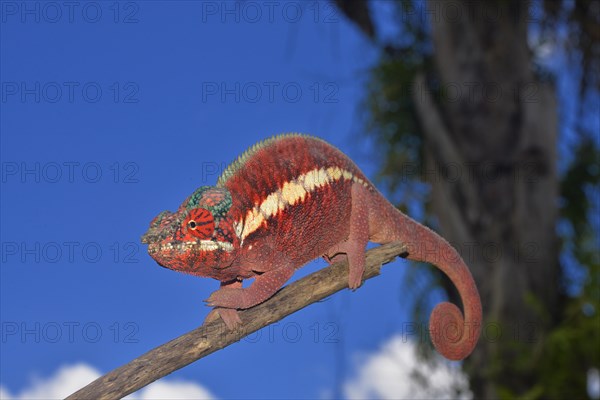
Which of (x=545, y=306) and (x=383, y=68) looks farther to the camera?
(x=383, y=68)

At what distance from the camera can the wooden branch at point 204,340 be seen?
5.28ft

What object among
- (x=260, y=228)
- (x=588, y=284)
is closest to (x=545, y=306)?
(x=588, y=284)

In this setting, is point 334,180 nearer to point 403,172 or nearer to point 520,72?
point 520,72

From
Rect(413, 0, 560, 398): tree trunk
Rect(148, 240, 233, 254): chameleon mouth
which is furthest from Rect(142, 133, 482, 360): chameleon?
Rect(413, 0, 560, 398): tree trunk

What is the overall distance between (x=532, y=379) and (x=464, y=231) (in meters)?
0.97

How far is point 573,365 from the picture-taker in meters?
4.35

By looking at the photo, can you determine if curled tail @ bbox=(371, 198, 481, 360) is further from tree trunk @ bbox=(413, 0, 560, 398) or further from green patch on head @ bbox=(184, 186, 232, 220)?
tree trunk @ bbox=(413, 0, 560, 398)

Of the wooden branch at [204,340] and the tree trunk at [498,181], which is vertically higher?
the tree trunk at [498,181]

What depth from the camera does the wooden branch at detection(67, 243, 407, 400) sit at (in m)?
1.61

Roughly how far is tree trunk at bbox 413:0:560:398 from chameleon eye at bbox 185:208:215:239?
300 cm

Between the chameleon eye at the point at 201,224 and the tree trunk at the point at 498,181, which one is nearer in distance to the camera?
the chameleon eye at the point at 201,224

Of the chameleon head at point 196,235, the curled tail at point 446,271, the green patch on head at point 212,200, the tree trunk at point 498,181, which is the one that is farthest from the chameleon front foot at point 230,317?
the tree trunk at point 498,181

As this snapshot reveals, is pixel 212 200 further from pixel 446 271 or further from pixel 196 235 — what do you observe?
pixel 446 271

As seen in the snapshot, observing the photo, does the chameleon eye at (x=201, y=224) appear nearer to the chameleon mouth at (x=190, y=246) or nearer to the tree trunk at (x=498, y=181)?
the chameleon mouth at (x=190, y=246)
